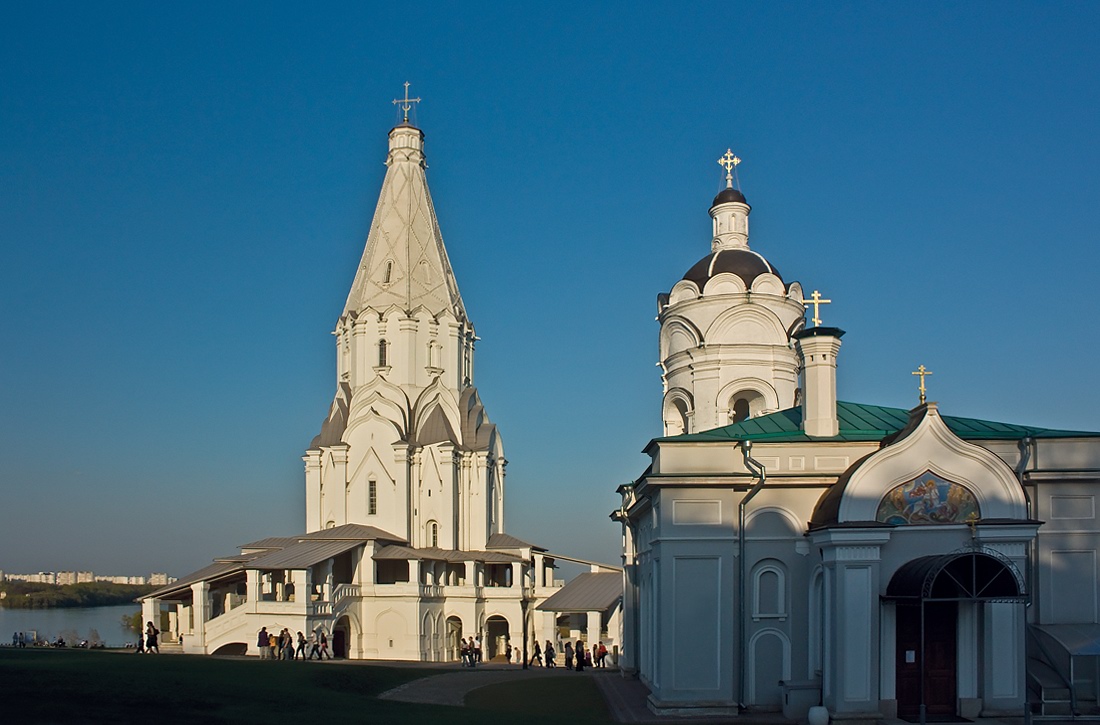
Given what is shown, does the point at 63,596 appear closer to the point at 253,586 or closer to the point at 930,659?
the point at 253,586

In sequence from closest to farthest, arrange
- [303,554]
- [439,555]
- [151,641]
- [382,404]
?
[151,641], [303,554], [439,555], [382,404]

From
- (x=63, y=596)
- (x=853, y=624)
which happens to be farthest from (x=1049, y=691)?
(x=63, y=596)

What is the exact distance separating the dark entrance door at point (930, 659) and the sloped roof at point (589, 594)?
66.0 ft

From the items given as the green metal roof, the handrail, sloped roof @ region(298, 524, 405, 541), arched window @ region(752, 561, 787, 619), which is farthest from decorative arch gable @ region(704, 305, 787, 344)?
sloped roof @ region(298, 524, 405, 541)

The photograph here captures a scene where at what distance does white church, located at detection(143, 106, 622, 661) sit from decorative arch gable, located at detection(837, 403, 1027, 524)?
21474mm

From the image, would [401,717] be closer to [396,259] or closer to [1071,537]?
[1071,537]

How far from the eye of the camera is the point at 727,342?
28.0 meters

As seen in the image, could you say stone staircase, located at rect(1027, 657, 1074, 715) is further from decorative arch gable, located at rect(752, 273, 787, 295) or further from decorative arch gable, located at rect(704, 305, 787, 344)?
decorative arch gable, located at rect(752, 273, 787, 295)

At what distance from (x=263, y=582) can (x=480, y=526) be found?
38.2ft

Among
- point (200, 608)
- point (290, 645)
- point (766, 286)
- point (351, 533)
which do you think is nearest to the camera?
point (766, 286)

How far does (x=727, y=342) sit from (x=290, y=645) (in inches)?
600

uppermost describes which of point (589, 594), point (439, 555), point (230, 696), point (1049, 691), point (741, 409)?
point (741, 409)

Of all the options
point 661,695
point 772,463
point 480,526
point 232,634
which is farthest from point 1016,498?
point 480,526

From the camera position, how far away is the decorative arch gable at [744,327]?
91.9ft
